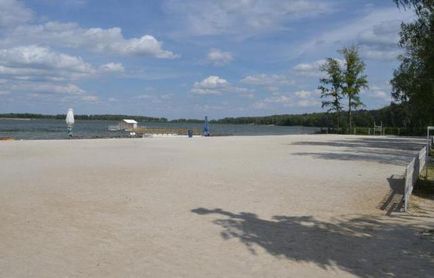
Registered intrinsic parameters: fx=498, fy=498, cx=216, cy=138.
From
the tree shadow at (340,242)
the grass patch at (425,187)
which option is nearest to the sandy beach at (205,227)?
the tree shadow at (340,242)

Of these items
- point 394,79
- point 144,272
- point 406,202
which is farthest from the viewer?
point 394,79

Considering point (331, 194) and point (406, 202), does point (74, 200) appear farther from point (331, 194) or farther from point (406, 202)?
point (406, 202)

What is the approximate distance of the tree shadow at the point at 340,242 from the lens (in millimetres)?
6051

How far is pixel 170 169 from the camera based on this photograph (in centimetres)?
1602

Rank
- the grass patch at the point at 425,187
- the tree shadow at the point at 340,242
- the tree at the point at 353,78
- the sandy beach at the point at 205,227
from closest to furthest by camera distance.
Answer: the sandy beach at the point at 205,227 < the tree shadow at the point at 340,242 < the grass patch at the point at 425,187 < the tree at the point at 353,78

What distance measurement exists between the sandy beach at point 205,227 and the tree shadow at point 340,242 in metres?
0.02

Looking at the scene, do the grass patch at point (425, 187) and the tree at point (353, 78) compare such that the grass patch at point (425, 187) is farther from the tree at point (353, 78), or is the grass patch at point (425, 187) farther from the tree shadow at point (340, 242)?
the tree at point (353, 78)

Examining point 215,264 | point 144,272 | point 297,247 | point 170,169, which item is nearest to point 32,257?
point 144,272

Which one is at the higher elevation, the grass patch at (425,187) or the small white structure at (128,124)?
the small white structure at (128,124)

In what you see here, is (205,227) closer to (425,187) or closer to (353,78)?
(425,187)

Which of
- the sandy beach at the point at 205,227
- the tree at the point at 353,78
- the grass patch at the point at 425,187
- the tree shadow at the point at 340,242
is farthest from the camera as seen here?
the tree at the point at 353,78

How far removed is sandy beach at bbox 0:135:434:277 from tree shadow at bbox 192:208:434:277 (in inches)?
0.6

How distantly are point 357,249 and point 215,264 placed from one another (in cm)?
208

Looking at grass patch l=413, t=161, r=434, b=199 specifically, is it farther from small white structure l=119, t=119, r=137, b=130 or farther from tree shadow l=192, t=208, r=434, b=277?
small white structure l=119, t=119, r=137, b=130
